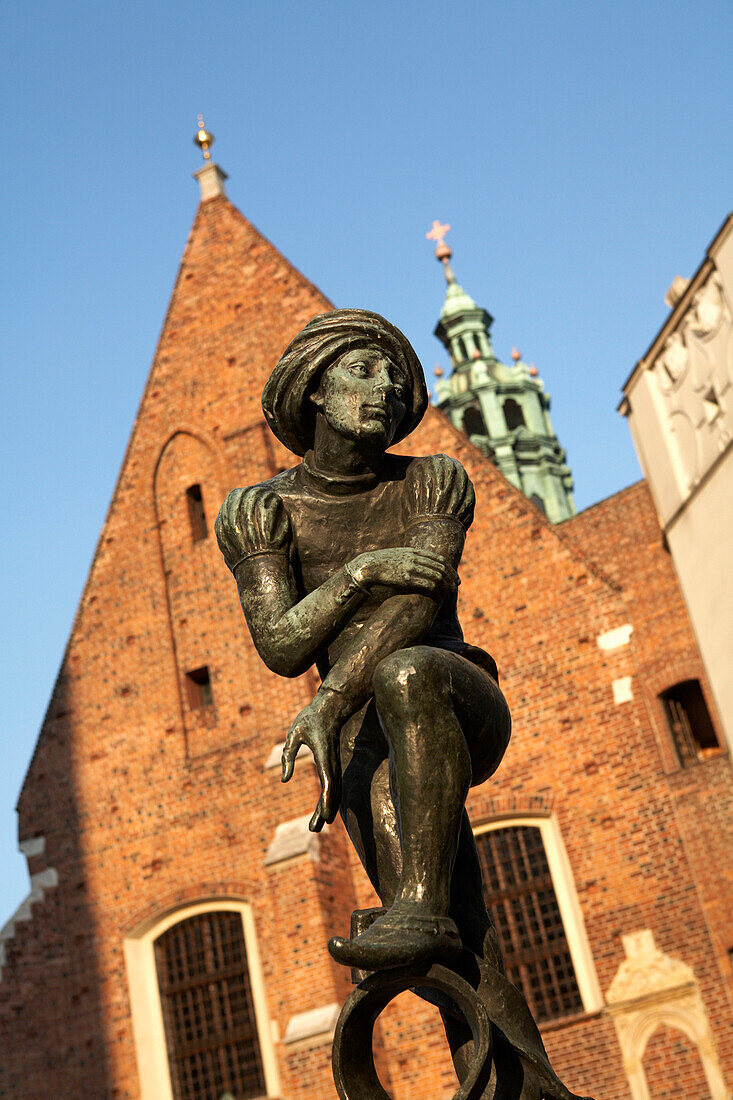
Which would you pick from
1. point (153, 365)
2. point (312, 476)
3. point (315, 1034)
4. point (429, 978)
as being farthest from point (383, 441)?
point (153, 365)

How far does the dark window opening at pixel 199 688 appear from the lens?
16.4 metres

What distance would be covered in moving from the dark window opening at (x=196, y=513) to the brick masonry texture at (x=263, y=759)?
108 mm

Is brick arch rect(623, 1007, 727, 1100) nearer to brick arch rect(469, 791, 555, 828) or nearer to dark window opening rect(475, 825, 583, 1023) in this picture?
dark window opening rect(475, 825, 583, 1023)

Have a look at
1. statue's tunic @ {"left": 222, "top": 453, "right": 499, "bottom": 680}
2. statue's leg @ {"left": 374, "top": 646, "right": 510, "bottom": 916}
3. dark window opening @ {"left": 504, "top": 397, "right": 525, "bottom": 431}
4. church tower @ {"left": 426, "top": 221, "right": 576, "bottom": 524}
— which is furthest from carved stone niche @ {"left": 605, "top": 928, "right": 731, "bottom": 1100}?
dark window opening @ {"left": 504, "top": 397, "right": 525, "bottom": 431}

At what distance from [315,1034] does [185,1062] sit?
2.83m

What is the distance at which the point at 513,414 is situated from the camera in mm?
36594

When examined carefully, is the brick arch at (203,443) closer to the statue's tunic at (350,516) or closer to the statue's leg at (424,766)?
the statue's tunic at (350,516)

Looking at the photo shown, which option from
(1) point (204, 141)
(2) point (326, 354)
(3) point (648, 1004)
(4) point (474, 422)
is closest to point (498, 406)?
(4) point (474, 422)

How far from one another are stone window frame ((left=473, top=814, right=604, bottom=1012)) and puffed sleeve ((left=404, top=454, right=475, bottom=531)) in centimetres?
1131

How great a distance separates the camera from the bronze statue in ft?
7.98

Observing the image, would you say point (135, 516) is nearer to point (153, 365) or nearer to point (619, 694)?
point (153, 365)

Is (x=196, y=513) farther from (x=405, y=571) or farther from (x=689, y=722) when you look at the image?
(x=405, y=571)

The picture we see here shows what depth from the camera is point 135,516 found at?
58.5 feet

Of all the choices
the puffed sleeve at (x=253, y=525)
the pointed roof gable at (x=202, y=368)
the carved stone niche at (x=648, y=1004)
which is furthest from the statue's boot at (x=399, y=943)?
the pointed roof gable at (x=202, y=368)
